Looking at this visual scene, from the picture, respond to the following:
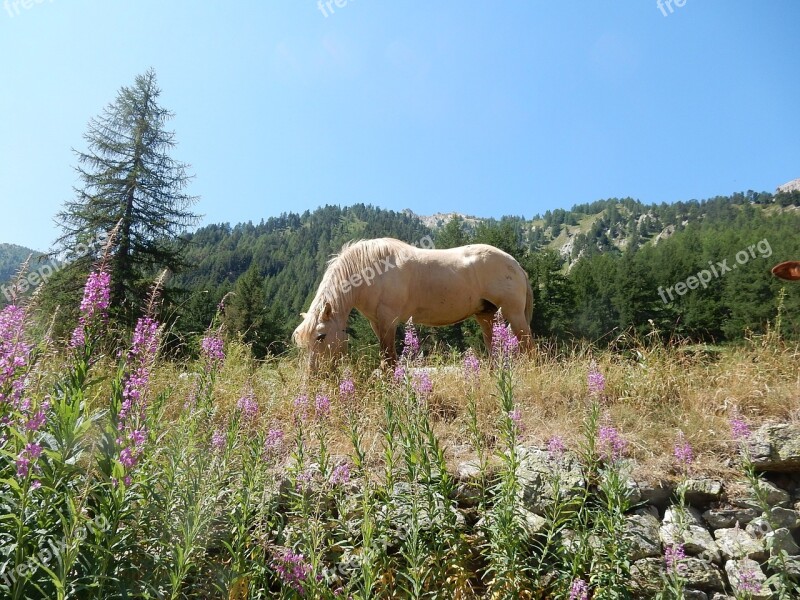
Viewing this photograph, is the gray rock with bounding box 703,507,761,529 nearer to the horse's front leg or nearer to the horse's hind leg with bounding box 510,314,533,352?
the horse's hind leg with bounding box 510,314,533,352

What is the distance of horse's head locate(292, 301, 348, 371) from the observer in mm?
6281

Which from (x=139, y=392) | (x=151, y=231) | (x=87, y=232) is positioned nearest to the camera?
(x=139, y=392)

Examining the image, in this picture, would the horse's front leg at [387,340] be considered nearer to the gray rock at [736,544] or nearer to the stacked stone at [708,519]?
the stacked stone at [708,519]

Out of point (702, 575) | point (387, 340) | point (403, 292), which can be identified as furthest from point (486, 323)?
point (702, 575)

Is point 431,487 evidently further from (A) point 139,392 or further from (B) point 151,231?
(B) point 151,231

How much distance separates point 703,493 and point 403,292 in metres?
4.61

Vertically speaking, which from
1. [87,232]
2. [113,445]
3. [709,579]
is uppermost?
[87,232]

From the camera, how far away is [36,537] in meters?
1.97

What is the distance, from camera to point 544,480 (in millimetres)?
3424

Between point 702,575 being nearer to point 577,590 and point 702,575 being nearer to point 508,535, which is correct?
point 577,590

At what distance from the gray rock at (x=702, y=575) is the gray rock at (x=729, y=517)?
0.46m

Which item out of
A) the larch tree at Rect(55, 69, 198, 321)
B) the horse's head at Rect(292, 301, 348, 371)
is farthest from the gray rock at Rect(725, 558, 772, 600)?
the larch tree at Rect(55, 69, 198, 321)

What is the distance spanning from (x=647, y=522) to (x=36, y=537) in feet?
12.7

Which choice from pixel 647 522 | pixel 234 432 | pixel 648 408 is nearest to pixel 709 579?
pixel 647 522
